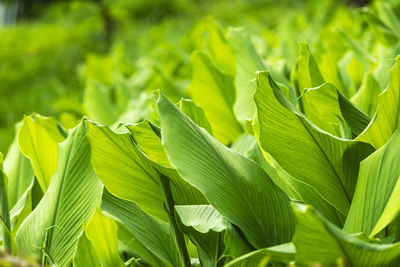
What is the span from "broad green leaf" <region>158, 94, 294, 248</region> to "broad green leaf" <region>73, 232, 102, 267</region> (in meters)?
0.18

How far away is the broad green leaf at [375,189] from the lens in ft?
2.41

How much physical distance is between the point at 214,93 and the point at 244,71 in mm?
231

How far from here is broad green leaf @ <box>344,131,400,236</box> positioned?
735 mm

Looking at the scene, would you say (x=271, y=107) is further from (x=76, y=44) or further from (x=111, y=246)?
(x=76, y=44)

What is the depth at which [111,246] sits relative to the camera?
0.78 meters

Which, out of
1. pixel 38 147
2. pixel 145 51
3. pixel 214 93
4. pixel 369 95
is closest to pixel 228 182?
pixel 38 147

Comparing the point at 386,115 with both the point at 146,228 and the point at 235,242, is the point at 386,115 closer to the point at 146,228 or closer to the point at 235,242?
the point at 235,242

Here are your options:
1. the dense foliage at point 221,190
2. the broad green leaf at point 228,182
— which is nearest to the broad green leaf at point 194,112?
the dense foliage at point 221,190

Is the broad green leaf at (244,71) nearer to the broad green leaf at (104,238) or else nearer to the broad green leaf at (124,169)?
the broad green leaf at (124,169)

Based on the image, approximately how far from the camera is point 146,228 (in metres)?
0.88

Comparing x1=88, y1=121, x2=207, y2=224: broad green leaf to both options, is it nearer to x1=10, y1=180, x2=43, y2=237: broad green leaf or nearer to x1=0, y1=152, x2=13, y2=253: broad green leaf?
x1=0, y1=152, x2=13, y2=253: broad green leaf

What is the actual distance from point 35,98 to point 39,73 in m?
2.26

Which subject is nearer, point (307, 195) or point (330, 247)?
point (330, 247)

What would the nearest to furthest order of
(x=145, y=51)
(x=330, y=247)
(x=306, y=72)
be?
1. (x=330, y=247)
2. (x=306, y=72)
3. (x=145, y=51)
